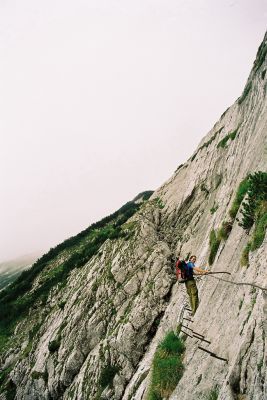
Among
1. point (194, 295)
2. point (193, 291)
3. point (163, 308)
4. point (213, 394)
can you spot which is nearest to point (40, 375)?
point (163, 308)

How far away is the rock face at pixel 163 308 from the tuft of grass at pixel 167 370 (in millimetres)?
539

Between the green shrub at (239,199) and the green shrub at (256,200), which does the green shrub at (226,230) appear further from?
the green shrub at (256,200)

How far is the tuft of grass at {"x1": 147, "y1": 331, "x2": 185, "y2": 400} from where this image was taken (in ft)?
39.8

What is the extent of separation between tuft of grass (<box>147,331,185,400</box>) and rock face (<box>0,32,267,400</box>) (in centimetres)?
54

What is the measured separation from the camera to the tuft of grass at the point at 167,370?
12133mm

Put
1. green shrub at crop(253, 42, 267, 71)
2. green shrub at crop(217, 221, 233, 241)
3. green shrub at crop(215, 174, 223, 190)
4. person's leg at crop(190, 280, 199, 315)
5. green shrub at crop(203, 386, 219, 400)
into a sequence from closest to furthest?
green shrub at crop(203, 386, 219, 400) → person's leg at crop(190, 280, 199, 315) → green shrub at crop(217, 221, 233, 241) → green shrub at crop(253, 42, 267, 71) → green shrub at crop(215, 174, 223, 190)

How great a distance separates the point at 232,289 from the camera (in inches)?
468

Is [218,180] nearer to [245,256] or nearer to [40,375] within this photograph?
[245,256]

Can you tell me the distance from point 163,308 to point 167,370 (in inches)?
596

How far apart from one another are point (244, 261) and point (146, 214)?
31.7 metres

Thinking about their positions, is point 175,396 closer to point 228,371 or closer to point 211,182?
point 228,371

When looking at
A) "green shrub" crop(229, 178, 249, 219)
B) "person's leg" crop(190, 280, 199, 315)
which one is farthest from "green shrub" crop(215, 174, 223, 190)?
"person's leg" crop(190, 280, 199, 315)

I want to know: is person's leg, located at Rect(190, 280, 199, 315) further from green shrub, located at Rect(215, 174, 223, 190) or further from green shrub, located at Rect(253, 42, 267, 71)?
green shrub, located at Rect(253, 42, 267, 71)

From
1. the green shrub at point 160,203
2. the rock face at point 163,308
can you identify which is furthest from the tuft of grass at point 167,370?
the green shrub at point 160,203
